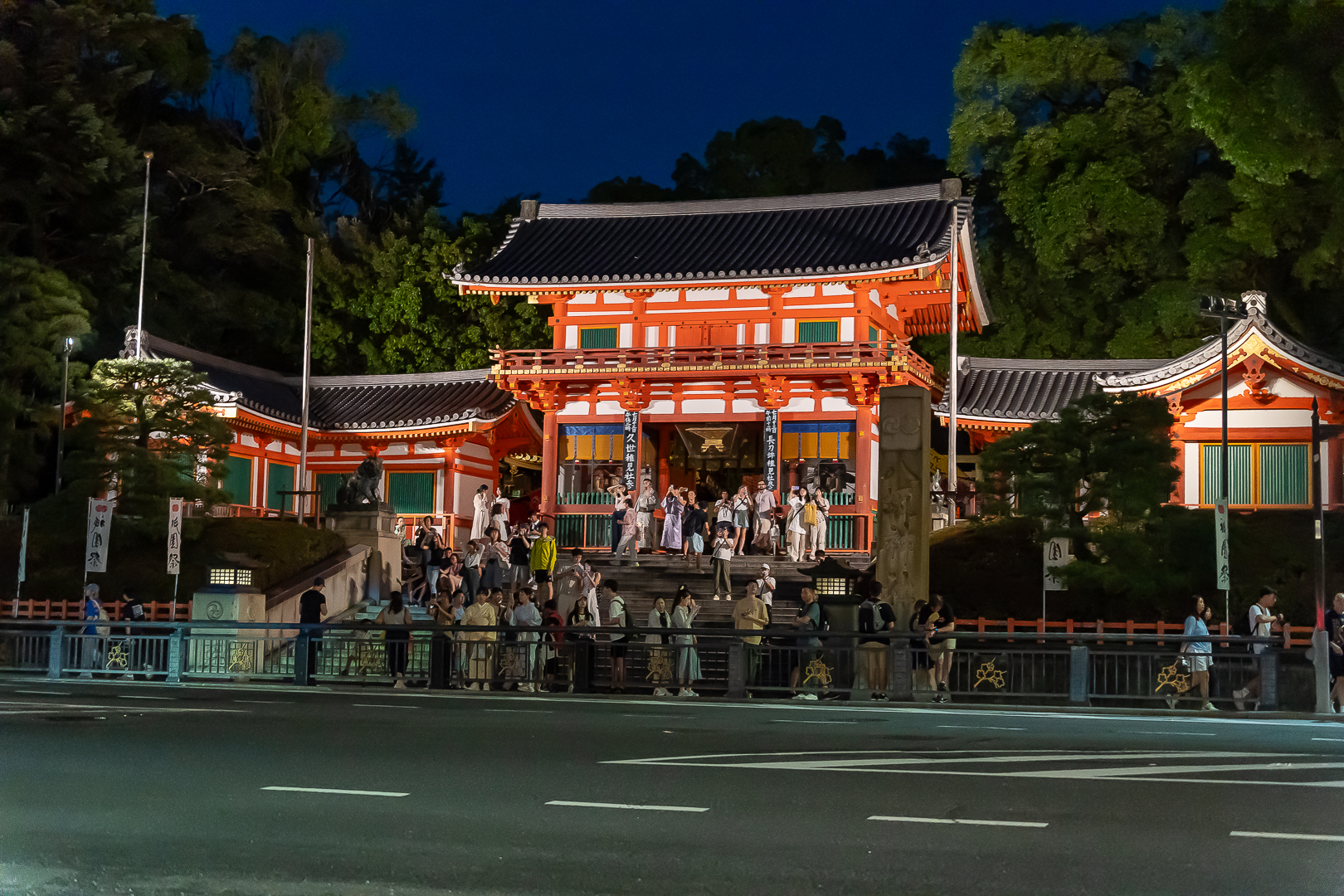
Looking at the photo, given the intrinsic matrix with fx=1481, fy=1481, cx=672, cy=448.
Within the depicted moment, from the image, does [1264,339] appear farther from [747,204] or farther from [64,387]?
[64,387]

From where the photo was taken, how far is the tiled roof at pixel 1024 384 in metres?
37.4

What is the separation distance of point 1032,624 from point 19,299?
26.5 meters

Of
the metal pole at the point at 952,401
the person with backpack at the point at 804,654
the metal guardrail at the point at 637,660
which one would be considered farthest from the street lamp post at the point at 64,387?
the person with backpack at the point at 804,654

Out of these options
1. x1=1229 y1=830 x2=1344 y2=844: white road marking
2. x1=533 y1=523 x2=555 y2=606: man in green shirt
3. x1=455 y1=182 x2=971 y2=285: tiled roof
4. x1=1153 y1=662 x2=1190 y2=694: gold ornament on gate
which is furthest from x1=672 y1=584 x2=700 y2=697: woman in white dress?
x1=455 y1=182 x2=971 y2=285: tiled roof

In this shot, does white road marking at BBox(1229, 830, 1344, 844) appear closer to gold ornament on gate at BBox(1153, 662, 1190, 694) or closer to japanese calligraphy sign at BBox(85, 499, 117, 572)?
gold ornament on gate at BBox(1153, 662, 1190, 694)

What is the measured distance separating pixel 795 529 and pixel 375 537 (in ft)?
29.6

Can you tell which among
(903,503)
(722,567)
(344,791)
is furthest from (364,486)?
(344,791)

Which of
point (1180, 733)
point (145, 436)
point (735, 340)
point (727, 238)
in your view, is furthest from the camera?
point (727, 238)

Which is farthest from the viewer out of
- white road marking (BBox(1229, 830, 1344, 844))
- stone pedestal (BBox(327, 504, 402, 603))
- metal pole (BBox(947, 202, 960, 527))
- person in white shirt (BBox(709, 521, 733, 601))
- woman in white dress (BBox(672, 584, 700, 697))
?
metal pole (BBox(947, 202, 960, 527))

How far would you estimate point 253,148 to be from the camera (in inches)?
2044

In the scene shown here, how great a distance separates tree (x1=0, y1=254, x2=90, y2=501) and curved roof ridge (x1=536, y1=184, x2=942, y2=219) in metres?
13.8

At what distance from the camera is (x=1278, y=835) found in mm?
7527

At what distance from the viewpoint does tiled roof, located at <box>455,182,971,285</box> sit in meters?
38.0

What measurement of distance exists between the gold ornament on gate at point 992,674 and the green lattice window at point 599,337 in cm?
2319
